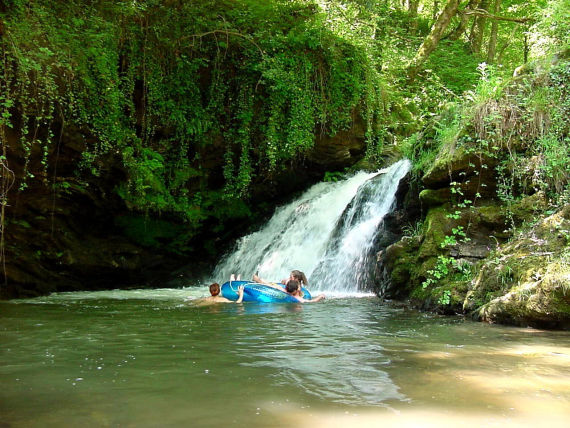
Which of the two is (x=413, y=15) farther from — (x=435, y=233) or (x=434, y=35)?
(x=435, y=233)

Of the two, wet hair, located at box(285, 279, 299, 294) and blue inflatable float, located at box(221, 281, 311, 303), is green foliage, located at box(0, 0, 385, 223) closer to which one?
blue inflatable float, located at box(221, 281, 311, 303)

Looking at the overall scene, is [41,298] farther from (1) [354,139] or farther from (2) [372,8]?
(2) [372,8]

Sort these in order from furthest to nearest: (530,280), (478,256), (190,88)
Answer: (190,88)
(478,256)
(530,280)

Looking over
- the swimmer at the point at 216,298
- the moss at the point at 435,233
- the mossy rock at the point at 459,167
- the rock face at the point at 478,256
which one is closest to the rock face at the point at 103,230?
the swimmer at the point at 216,298

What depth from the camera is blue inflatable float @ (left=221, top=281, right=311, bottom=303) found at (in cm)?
820

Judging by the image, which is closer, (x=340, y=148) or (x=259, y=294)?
(x=259, y=294)

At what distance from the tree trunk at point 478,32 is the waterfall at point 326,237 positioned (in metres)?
10.7

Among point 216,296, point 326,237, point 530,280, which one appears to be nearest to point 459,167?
point 530,280

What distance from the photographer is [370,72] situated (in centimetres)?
1212

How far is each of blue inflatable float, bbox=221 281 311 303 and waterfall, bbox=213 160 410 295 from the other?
1577 mm

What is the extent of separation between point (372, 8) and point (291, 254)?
28.6ft

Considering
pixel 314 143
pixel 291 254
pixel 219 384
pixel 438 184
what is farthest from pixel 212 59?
pixel 219 384

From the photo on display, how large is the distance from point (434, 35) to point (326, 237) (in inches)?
318

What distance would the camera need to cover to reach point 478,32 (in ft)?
64.9
